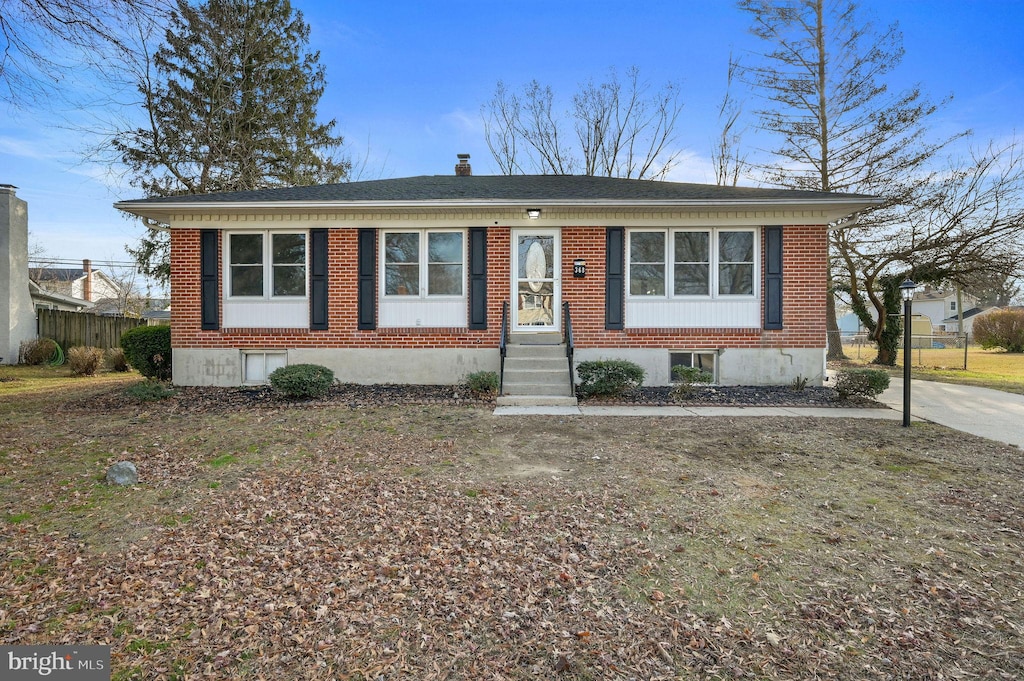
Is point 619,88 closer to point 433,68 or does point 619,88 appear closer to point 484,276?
point 433,68

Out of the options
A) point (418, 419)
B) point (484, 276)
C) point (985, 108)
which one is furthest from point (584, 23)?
point (418, 419)

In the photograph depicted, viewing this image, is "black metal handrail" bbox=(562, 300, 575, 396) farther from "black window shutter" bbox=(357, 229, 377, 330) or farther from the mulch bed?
"black window shutter" bbox=(357, 229, 377, 330)

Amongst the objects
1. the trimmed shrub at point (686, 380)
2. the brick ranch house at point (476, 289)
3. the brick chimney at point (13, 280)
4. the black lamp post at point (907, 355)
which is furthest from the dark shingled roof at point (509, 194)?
the brick chimney at point (13, 280)

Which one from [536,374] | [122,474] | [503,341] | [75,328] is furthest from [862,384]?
[75,328]

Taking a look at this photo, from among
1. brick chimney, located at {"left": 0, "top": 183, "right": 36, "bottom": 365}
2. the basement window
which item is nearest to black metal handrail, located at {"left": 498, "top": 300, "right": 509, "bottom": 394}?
the basement window

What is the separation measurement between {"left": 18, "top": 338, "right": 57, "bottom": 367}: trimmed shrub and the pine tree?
397 cm

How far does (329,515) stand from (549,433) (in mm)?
3064

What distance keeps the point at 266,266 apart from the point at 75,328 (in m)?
11.2

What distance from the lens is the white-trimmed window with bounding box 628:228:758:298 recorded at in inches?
385

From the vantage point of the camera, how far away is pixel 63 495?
4.25 m

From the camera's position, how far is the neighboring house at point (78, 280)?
112 ft

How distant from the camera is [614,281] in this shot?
9805mm

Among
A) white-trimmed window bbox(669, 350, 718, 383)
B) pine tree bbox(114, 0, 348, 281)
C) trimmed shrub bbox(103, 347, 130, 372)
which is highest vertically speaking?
pine tree bbox(114, 0, 348, 281)

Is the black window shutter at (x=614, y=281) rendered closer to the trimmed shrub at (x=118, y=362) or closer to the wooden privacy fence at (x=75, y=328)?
the trimmed shrub at (x=118, y=362)
